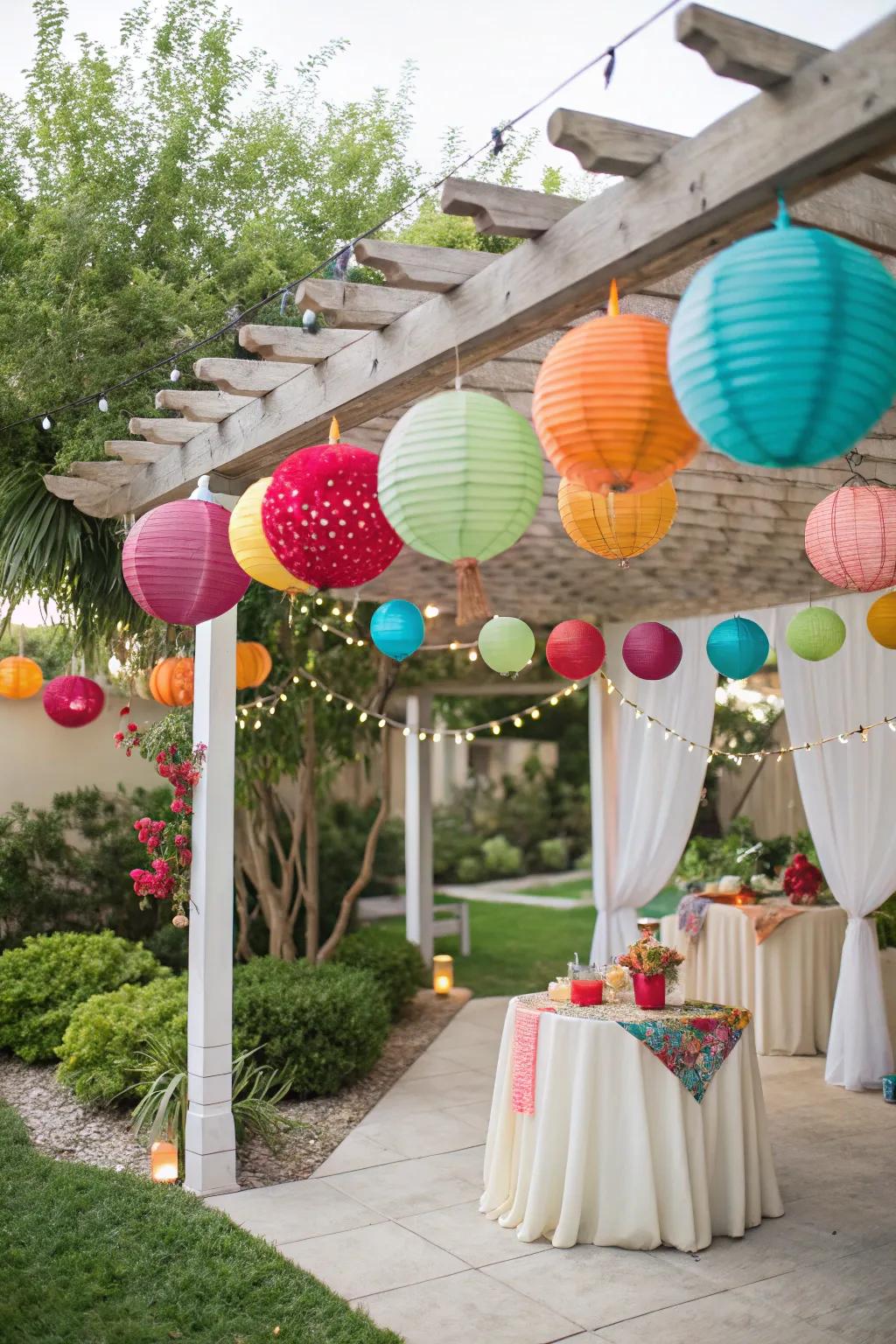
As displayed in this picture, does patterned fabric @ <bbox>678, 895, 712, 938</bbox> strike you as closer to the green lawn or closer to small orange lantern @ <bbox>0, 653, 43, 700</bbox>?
the green lawn

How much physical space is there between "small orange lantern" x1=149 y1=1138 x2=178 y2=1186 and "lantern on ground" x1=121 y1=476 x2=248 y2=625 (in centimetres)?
Result: 241

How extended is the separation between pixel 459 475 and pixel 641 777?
18.8 feet

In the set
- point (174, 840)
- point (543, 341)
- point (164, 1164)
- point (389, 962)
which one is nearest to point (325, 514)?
point (543, 341)

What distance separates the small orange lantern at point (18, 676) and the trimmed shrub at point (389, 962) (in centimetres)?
272

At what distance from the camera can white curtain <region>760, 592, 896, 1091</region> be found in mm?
6473

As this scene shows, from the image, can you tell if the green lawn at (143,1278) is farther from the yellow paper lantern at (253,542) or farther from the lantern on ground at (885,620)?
the lantern on ground at (885,620)

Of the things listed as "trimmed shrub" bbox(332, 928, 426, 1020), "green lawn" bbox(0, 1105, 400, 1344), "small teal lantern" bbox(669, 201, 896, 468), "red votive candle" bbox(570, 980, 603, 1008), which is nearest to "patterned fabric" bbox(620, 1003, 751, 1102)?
"red votive candle" bbox(570, 980, 603, 1008)

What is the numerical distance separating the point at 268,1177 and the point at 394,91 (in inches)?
343

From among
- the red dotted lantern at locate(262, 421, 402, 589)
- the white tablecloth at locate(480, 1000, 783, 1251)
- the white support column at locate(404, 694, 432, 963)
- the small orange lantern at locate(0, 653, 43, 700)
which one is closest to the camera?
the red dotted lantern at locate(262, 421, 402, 589)

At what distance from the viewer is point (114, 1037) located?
5969 mm

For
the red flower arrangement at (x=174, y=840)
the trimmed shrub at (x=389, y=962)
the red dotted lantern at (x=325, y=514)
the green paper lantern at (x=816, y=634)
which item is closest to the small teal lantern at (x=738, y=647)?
the green paper lantern at (x=816, y=634)

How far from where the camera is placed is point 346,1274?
3.96 meters

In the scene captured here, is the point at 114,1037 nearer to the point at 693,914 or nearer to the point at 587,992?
the point at 587,992

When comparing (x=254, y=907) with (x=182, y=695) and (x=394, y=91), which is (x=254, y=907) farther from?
(x=394, y=91)
